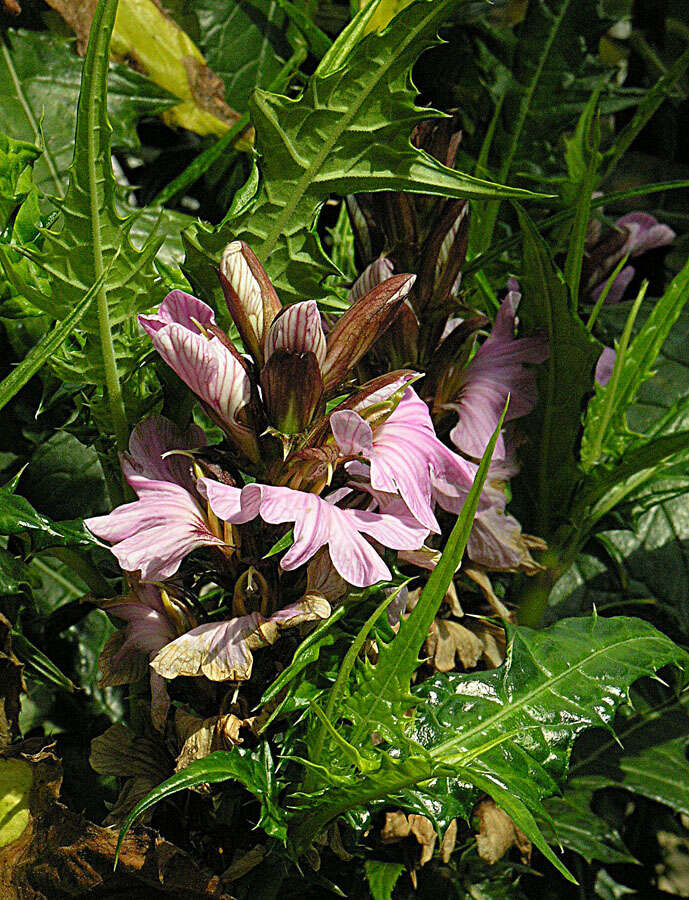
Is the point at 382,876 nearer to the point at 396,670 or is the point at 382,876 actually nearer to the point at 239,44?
the point at 396,670

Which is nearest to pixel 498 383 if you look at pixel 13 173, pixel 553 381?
pixel 553 381

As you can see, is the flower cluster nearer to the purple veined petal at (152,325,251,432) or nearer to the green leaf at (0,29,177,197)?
the purple veined petal at (152,325,251,432)

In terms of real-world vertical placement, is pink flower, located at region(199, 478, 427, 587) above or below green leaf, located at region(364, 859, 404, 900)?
above

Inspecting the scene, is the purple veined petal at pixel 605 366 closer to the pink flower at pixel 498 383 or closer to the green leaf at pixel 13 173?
the pink flower at pixel 498 383

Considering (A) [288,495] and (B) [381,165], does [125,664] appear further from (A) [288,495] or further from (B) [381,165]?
(B) [381,165]

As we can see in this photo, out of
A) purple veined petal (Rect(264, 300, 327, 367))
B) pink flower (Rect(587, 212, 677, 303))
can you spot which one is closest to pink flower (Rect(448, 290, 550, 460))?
purple veined petal (Rect(264, 300, 327, 367))

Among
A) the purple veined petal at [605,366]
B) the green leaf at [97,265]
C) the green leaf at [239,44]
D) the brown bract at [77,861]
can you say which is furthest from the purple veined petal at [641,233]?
the brown bract at [77,861]
